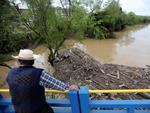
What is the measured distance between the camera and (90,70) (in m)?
6.68

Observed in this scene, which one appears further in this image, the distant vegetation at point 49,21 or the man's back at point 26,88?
the distant vegetation at point 49,21

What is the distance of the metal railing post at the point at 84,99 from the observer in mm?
1924

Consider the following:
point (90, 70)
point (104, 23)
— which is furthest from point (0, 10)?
point (104, 23)

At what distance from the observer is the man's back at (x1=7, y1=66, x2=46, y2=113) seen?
1733mm

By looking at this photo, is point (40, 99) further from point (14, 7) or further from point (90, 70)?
point (14, 7)

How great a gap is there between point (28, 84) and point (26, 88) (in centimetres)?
5

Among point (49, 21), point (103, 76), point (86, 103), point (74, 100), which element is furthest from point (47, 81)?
point (49, 21)

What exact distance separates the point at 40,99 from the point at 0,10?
16.9 feet

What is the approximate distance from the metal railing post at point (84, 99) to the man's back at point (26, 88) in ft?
1.58

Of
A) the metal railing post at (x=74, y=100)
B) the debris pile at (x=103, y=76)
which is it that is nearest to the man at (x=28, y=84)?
the metal railing post at (x=74, y=100)

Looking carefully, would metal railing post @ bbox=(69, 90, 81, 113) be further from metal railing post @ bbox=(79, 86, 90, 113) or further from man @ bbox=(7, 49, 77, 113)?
man @ bbox=(7, 49, 77, 113)

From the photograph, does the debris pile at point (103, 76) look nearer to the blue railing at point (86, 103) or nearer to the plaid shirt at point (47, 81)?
the blue railing at point (86, 103)

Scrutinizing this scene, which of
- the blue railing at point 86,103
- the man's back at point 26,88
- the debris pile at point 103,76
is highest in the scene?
the man's back at point 26,88

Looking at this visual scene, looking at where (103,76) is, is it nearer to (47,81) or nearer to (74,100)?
(74,100)
